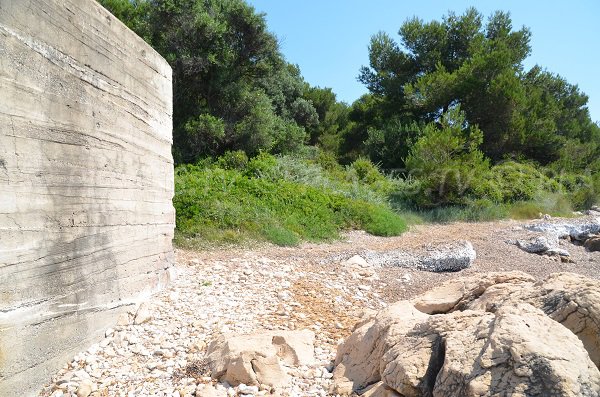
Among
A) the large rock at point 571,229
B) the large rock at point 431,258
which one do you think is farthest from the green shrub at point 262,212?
the large rock at point 571,229

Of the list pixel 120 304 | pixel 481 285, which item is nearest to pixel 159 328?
pixel 120 304

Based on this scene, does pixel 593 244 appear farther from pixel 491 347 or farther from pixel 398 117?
pixel 398 117

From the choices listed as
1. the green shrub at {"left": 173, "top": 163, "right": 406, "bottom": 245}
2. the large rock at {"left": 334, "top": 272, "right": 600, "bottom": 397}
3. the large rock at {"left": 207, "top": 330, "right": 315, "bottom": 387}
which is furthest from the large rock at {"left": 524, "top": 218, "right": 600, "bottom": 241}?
the large rock at {"left": 207, "top": 330, "right": 315, "bottom": 387}

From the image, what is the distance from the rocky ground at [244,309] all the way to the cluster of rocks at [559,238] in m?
0.44

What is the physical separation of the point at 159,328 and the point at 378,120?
2029 cm

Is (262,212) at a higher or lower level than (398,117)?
lower

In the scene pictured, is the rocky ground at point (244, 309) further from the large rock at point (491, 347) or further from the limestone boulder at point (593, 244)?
the limestone boulder at point (593, 244)

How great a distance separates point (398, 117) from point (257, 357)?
19.0m

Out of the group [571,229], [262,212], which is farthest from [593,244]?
[262,212]

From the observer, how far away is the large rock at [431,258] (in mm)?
6898

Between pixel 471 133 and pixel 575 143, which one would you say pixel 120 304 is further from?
pixel 575 143

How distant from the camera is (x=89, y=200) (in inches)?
129

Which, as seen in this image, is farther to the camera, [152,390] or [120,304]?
[120,304]

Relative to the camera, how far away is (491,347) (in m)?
2.08
